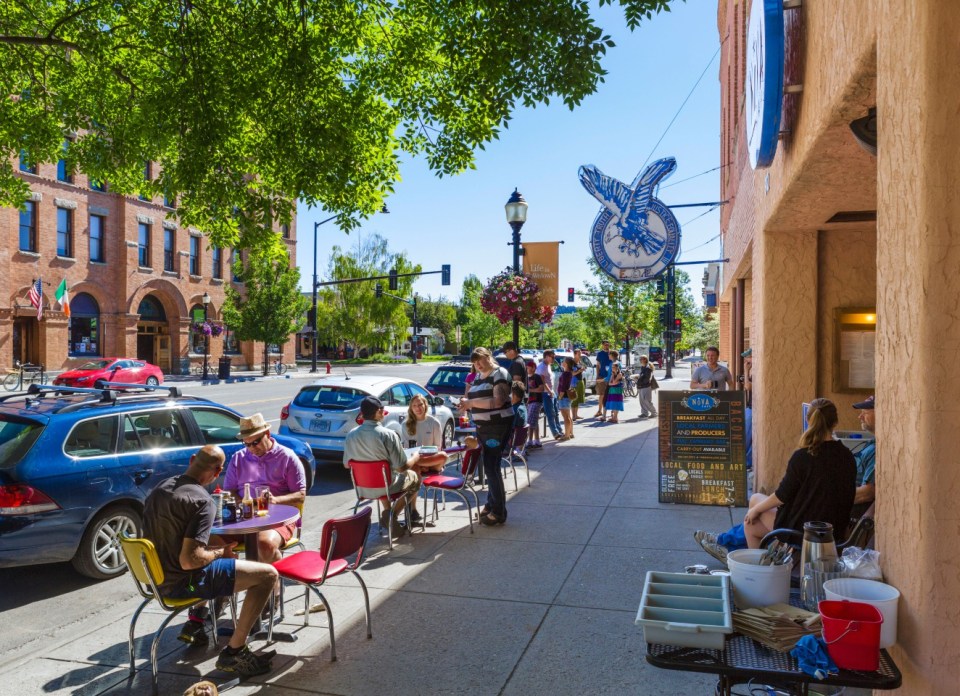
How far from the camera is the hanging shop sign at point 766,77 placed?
191 inches

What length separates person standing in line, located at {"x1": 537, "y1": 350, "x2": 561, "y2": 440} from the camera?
1376cm

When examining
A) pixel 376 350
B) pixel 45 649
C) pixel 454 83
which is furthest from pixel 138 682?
pixel 376 350

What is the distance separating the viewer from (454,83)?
29.0 feet

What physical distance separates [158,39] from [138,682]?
8006 millimetres

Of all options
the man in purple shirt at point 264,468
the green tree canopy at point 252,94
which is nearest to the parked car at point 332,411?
the green tree canopy at point 252,94

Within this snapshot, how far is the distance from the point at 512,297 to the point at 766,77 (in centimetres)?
824

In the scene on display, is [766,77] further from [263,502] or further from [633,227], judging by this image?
[633,227]

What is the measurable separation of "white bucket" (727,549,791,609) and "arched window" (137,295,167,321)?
131 feet

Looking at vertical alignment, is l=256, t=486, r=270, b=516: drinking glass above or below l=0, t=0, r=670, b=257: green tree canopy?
below

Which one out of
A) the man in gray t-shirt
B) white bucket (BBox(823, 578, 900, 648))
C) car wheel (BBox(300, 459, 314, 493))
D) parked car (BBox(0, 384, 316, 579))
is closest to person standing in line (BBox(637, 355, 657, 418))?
the man in gray t-shirt

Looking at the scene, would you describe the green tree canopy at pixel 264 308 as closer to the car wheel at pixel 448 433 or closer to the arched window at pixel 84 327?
the arched window at pixel 84 327

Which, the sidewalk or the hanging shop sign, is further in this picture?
the hanging shop sign

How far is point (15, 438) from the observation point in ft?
19.0

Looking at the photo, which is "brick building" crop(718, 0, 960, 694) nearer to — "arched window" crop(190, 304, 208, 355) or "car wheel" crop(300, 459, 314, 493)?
"car wheel" crop(300, 459, 314, 493)
